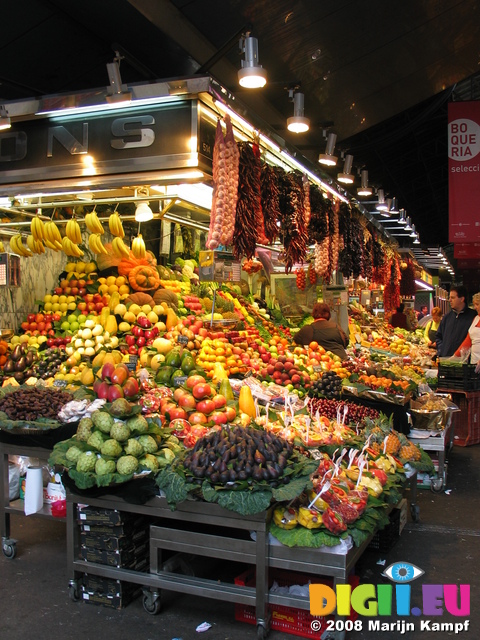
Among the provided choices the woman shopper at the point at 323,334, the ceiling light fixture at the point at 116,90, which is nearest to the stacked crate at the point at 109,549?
the ceiling light fixture at the point at 116,90

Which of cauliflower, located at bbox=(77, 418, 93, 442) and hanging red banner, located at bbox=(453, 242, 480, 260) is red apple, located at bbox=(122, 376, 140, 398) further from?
hanging red banner, located at bbox=(453, 242, 480, 260)

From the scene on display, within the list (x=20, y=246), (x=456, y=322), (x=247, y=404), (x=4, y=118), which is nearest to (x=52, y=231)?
(x=20, y=246)

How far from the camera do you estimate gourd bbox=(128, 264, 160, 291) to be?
7969 millimetres

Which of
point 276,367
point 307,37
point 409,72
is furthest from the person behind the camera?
point 409,72

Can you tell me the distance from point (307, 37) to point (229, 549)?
4.84 meters

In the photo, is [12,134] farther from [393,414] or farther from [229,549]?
[393,414]

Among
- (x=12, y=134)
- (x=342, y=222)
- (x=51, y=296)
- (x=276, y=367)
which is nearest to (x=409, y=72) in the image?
(x=342, y=222)

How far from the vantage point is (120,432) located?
3869mm

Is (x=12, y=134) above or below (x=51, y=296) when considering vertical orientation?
above

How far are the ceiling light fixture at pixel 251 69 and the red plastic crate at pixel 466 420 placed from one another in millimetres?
5691

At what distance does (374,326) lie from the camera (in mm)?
13828

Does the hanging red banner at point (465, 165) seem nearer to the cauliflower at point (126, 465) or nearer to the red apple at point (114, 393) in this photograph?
the red apple at point (114, 393)

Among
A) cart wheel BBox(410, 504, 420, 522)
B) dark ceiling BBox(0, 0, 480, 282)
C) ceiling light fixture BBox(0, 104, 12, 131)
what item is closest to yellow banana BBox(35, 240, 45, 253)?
dark ceiling BBox(0, 0, 480, 282)

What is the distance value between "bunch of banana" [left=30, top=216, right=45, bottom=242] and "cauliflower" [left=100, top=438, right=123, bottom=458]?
12.2 ft
